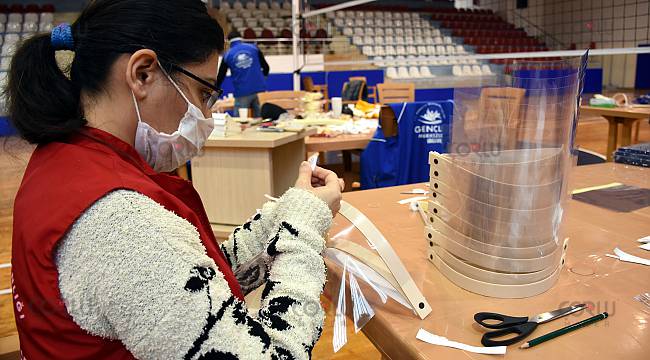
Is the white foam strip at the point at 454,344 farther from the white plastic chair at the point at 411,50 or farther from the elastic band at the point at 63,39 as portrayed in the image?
the white plastic chair at the point at 411,50

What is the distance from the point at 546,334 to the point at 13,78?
97 cm

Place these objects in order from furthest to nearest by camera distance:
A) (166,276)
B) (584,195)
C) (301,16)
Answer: (301,16), (584,195), (166,276)

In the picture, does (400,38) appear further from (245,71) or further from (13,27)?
(13,27)

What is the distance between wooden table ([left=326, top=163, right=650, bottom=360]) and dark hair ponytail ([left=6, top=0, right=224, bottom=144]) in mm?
568

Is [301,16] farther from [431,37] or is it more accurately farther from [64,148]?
[431,37]

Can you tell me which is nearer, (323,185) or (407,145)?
(323,185)

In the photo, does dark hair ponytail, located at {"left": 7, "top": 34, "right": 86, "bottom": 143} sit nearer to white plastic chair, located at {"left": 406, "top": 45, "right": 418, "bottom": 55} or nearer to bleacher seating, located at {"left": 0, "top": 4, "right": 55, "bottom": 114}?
bleacher seating, located at {"left": 0, "top": 4, "right": 55, "bottom": 114}

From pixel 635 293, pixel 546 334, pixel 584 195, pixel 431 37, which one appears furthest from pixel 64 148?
pixel 431 37

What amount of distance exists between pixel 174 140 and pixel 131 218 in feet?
0.98

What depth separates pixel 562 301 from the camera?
3.08 feet

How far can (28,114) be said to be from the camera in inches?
31.5

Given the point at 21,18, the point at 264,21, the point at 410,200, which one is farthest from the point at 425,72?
the point at 410,200

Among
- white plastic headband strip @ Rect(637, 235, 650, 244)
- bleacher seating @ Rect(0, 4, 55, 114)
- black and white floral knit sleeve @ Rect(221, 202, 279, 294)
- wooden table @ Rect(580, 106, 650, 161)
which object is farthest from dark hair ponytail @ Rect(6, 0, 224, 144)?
bleacher seating @ Rect(0, 4, 55, 114)

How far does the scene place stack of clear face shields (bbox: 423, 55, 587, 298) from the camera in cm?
93
